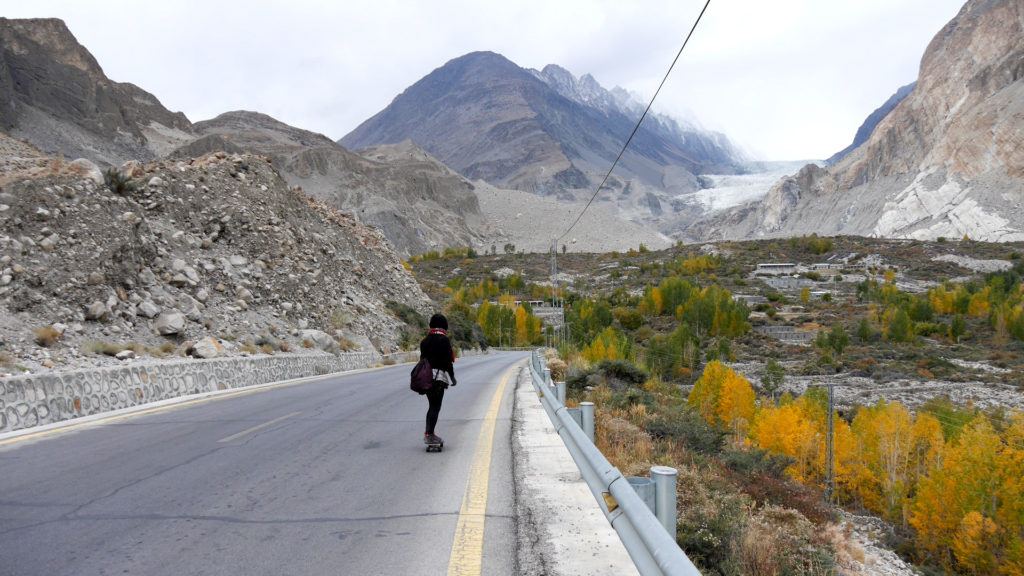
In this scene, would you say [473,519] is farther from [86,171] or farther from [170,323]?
[86,171]

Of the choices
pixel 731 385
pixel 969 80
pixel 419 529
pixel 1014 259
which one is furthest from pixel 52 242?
pixel 969 80

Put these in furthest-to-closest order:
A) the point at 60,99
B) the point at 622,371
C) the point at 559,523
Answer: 1. the point at 60,99
2. the point at 622,371
3. the point at 559,523

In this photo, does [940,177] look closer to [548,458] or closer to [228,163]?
[228,163]

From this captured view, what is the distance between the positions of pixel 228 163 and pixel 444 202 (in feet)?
533

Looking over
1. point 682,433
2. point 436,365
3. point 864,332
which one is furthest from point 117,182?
point 864,332

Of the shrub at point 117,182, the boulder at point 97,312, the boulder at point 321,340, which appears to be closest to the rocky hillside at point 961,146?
the boulder at point 321,340

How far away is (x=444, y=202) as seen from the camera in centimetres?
19288

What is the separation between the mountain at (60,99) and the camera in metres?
75.6

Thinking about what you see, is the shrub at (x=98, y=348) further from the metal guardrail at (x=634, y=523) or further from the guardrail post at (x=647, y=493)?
the guardrail post at (x=647, y=493)

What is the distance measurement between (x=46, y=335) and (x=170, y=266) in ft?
27.0

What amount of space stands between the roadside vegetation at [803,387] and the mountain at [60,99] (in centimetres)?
5436

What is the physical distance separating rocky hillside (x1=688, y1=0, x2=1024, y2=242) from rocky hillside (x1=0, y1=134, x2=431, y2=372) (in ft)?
524

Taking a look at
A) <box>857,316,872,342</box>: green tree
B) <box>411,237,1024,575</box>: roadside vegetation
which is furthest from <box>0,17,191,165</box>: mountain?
<box>857,316,872,342</box>: green tree

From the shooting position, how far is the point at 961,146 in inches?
5989
